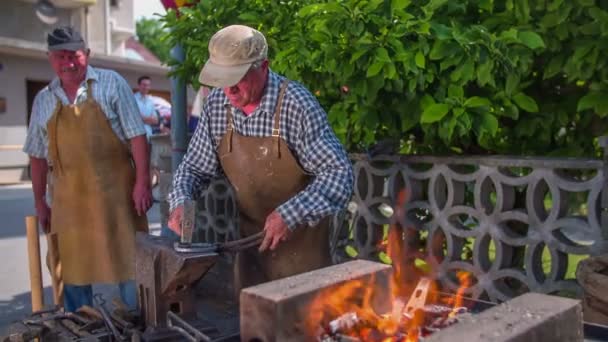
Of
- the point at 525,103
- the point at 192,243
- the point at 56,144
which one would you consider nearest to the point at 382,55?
the point at 525,103

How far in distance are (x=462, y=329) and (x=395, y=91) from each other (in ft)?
6.44

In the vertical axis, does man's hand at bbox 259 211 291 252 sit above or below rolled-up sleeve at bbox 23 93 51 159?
below

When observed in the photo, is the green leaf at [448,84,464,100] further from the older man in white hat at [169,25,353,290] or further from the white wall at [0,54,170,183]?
the white wall at [0,54,170,183]

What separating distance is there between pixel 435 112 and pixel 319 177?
81cm

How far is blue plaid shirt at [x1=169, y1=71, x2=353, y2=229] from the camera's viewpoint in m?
2.70

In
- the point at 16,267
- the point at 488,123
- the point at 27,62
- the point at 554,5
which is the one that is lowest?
the point at 16,267

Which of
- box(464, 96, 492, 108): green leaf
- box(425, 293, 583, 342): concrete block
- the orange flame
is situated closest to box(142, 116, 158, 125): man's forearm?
box(464, 96, 492, 108): green leaf

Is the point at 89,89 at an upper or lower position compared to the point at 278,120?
upper

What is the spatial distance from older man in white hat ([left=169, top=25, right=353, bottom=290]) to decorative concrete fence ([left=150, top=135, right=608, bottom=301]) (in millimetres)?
838

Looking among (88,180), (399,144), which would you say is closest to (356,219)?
(399,144)

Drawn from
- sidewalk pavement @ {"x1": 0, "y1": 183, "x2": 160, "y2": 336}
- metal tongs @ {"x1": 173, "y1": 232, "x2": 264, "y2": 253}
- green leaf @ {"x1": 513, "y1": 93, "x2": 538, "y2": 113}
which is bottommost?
sidewalk pavement @ {"x1": 0, "y1": 183, "x2": 160, "y2": 336}

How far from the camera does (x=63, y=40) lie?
385 centimetres

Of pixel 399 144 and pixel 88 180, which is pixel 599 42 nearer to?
A: pixel 399 144

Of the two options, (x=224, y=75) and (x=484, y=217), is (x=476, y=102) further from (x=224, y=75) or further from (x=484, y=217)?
(x=224, y=75)
